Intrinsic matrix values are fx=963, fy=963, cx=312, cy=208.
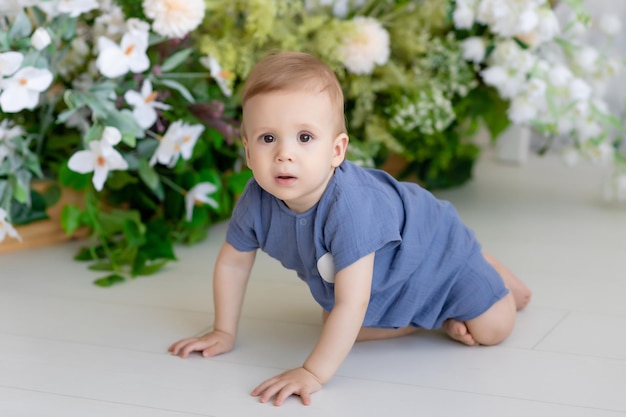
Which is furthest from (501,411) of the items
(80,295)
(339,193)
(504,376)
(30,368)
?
(80,295)

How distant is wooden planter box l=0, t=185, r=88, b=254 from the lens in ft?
6.55

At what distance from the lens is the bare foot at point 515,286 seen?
5.11 feet

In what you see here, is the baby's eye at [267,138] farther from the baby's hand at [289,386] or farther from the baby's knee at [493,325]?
the baby's knee at [493,325]

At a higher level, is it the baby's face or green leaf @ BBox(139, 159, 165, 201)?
the baby's face

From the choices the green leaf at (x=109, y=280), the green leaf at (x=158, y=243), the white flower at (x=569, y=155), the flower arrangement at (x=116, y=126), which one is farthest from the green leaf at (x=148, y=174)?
the white flower at (x=569, y=155)

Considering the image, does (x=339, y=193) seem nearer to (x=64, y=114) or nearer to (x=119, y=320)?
(x=119, y=320)

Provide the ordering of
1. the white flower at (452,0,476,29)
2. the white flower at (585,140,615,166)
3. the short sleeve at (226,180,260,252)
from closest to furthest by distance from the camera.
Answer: the short sleeve at (226,180,260,252)
the white flower at (452,0,476,29)
the white flower at (585,140,615,166)

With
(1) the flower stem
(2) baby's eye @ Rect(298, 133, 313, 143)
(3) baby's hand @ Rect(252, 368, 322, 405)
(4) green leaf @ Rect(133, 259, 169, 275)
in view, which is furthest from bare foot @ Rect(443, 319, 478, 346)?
(1) the flower stem

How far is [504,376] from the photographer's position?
1.29m

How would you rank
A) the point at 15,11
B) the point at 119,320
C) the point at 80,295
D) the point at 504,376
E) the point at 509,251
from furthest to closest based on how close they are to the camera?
the point at 509,251 → the point at 15,11 → the point at 80,295 → the point at 119,320 → the point at 504,376

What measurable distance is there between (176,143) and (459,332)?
0.72m

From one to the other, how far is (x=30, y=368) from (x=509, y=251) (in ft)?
3.50

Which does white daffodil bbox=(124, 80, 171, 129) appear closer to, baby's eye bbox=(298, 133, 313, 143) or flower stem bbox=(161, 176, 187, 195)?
flower stem bbox=(161, 176, 187, 195)

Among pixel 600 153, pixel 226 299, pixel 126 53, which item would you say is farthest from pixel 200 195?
pixel 600 153
